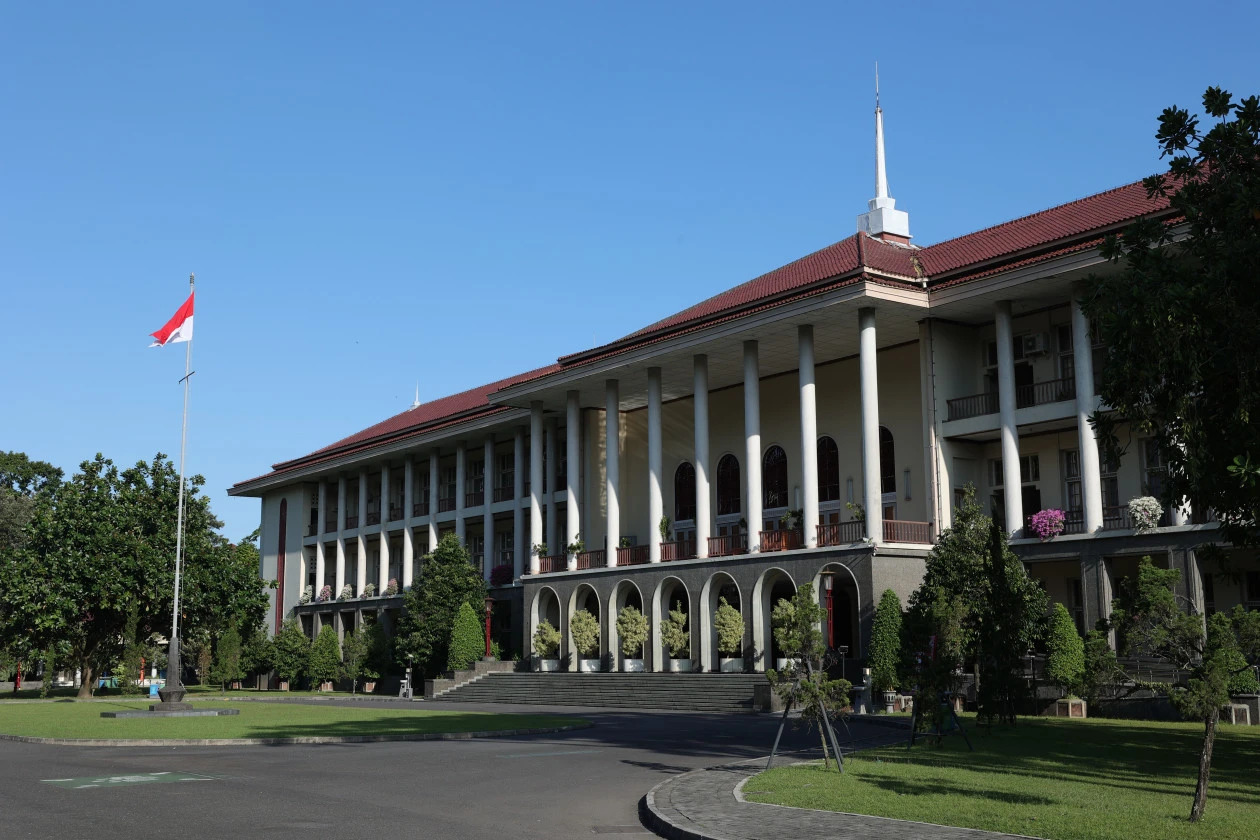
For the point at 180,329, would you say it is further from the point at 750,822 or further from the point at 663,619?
the point at 750,822

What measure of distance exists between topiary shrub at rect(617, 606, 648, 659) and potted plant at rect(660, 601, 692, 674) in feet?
3.59

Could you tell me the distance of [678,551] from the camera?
→ 1550 inches

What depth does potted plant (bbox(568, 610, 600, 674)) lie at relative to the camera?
4131 cm

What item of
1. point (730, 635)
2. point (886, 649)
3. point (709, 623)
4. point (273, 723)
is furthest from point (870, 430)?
point (273, 723)

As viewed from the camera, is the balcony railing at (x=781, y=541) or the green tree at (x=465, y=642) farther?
the green tree at (x=465, y=642)

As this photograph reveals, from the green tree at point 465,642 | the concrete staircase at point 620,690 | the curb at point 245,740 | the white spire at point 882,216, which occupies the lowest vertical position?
the concrete staircase at point 620,690

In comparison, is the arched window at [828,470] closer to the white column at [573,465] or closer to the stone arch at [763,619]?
the stone arch at [763,619]

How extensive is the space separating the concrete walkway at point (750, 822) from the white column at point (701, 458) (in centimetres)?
2425

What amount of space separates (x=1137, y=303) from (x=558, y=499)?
Result: 118 feet

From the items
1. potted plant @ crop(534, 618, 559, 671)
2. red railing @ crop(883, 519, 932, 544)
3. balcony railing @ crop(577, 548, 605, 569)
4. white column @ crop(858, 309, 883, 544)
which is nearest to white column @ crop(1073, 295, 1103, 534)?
red railing @ crop(883, 519, 932, 544)

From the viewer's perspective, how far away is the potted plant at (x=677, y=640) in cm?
3753

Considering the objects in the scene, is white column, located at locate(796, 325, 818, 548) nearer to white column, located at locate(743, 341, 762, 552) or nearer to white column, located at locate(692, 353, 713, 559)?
white column, located at locate(743, 341, 762, 552)

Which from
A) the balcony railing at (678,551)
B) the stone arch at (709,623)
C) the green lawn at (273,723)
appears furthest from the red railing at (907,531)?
the green lawn at (273,723)

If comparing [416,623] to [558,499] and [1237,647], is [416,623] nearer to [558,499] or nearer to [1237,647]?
[558,499]
